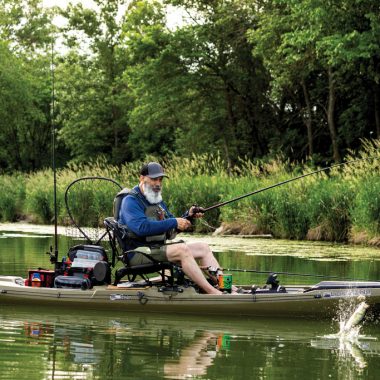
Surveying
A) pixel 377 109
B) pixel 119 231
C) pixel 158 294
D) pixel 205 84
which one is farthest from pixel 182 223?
pixel 205 84

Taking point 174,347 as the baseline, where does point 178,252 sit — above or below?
above

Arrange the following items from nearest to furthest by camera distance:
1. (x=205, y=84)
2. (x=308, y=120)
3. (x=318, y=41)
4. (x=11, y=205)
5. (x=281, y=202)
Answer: (x=281, y=202)
(x=318, y=41)
(x=11, y=205)
(x=308, y=120)
(x=205, y=84)

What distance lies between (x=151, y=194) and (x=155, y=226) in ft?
1.18

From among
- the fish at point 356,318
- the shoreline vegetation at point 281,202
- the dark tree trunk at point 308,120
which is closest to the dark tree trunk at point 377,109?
the dark tree trunk at point 308,120

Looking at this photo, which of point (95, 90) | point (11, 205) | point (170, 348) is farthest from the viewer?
point (95, 90)

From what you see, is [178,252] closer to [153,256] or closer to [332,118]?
[153,256]

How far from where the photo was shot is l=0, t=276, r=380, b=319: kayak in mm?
9453

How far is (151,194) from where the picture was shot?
9.80 meters

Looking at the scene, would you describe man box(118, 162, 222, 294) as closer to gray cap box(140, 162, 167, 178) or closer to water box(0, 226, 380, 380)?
gray cap box(140, 162, 167, 178)

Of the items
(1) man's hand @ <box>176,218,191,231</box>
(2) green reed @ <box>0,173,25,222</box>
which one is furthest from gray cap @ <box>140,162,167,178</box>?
(2) green reed @ <box>0,173,25,222</box>

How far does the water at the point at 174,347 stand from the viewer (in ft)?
23.2

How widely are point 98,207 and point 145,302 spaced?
1423 centimetres

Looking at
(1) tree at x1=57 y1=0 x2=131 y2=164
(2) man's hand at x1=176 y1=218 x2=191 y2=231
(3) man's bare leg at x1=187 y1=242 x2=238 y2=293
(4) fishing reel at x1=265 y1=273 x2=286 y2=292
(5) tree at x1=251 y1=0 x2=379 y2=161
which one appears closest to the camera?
(2) man's hand at x1=176 y1=218 x2=191 y2=231

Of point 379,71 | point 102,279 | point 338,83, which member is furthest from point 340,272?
point 338,83
